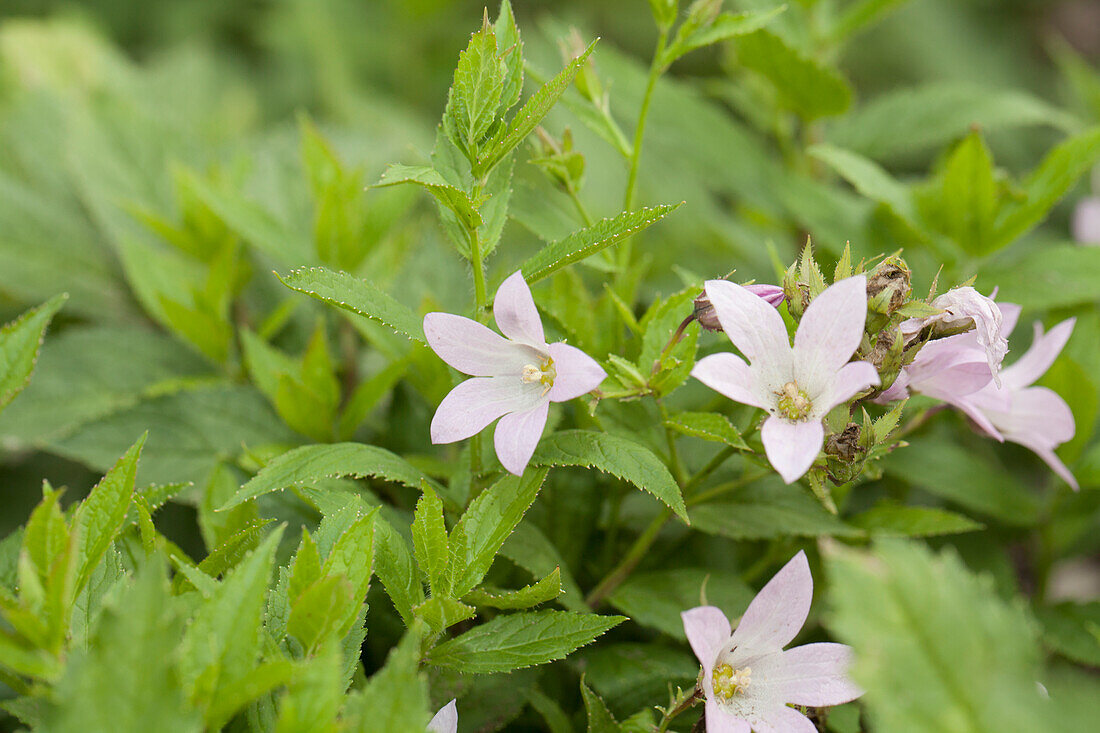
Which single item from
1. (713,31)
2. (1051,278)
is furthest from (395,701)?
(1051,278)

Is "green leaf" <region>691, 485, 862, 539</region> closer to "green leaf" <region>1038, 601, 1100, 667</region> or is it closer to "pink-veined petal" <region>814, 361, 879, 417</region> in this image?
"pink-veined petal" <region>814, 361, 879, 417</region>

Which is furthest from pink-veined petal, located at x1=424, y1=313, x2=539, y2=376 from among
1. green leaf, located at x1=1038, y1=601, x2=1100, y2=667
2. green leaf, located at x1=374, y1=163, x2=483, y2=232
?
green leaf, located at x1=1038, y1=601, x2=1100, y2=667

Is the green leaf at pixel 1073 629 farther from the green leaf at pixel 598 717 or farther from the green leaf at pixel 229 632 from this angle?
the green leaf at pixel 229 632

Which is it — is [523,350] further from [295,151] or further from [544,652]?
[295,151]

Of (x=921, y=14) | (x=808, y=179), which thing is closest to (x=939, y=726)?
(x=808, y=179)

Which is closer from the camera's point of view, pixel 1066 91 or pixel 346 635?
pixel 346 635
